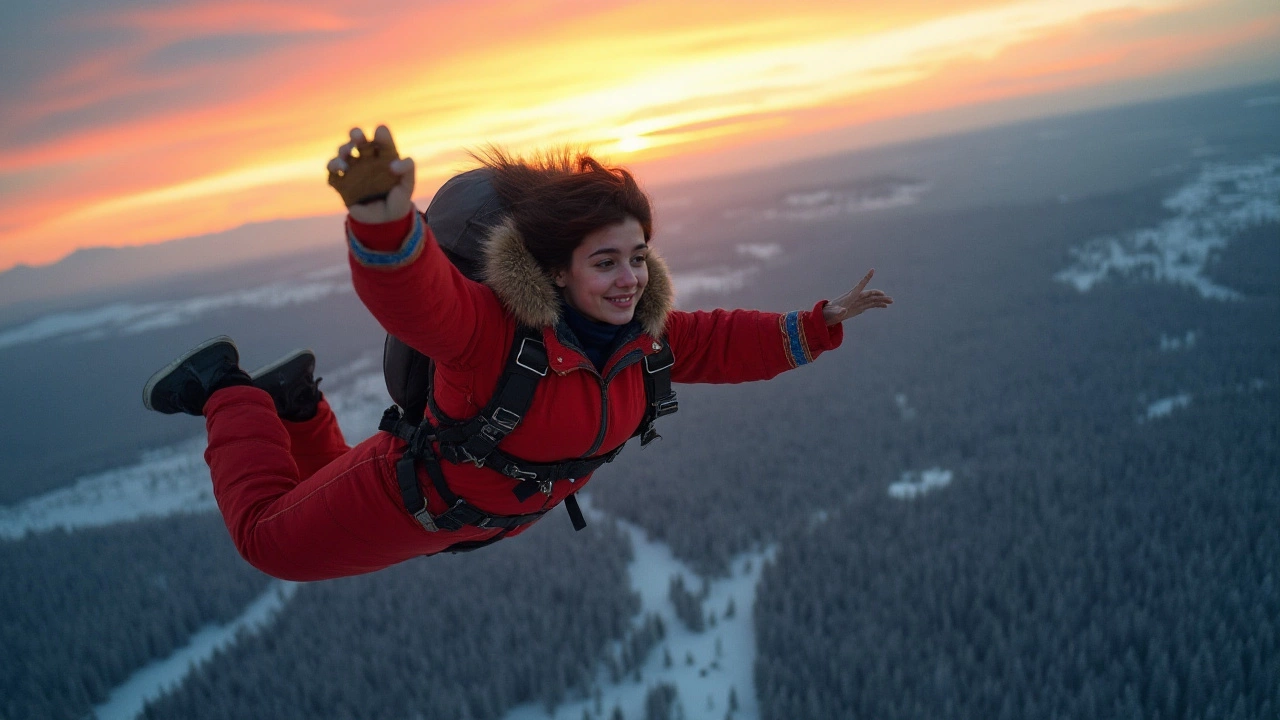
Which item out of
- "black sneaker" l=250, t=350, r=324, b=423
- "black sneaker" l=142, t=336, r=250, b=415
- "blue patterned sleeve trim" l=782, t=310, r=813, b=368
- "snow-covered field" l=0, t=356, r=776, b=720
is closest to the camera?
"blue patterned sleeve trim" l=782, t=310, r=813, b=368

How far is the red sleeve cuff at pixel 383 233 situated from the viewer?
1662 millimetres

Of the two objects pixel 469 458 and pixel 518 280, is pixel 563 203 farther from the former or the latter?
pixel 469 458

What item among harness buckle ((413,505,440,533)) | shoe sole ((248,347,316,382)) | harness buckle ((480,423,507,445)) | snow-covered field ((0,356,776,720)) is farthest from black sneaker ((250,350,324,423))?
snow-covered field ((0,356,776,720))

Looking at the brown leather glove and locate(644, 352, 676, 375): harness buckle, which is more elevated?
the brown leather glove

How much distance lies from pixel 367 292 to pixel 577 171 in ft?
3.82

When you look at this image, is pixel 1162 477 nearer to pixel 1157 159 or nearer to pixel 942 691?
pixel 942 691

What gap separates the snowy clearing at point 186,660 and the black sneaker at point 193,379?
37.1 ft

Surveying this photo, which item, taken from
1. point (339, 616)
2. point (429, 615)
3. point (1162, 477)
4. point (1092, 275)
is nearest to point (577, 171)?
point (429, 615)

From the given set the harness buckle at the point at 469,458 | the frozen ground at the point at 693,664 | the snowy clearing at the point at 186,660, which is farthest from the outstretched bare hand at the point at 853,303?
the snowy clearing at the point at 186,660

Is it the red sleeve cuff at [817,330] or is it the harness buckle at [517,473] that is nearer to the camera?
the harness buckle at [517,473]

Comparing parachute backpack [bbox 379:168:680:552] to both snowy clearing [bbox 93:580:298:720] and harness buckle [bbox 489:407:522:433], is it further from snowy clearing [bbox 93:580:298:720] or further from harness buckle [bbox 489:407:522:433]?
snowy clearing [bbox 93:580:298:720]

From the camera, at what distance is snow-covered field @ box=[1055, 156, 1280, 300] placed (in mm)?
41844

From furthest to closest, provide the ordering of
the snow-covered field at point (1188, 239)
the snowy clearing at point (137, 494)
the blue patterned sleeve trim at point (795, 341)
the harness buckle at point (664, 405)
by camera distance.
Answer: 1. the snow-covered field at point (1188, 239)
2. the snowy clearing at point (137, 494)
3. the blue patterned sleeve trim at point (795, 341)
4. the harness buckle at point (664, 405)

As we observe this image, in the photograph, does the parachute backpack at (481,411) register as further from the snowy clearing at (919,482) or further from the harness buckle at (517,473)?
the snowy clearing at (919,482)
